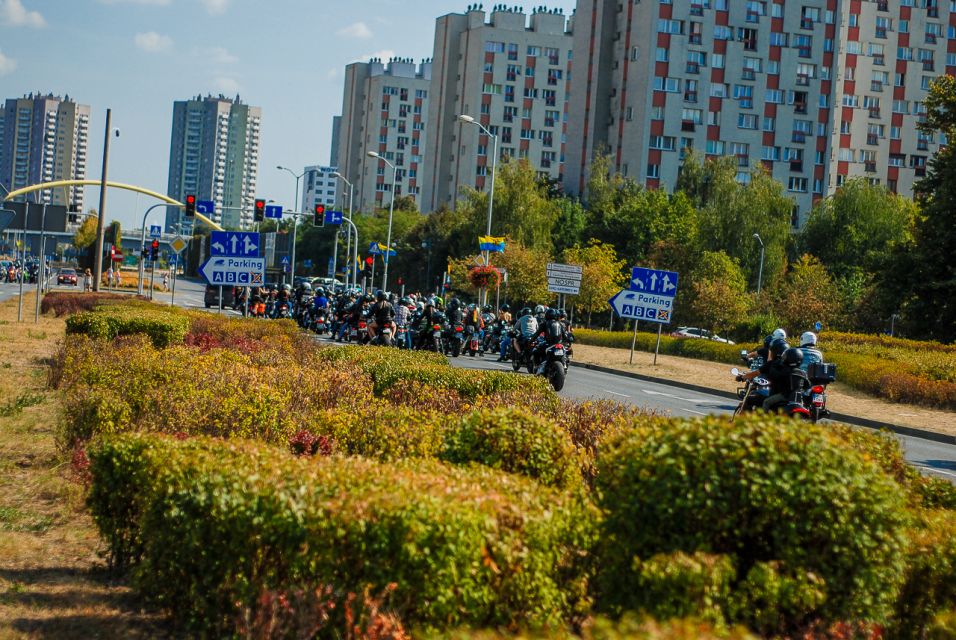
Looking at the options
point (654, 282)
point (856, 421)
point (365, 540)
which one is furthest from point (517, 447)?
point (654, 282)

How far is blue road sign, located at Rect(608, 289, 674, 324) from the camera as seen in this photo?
101ft

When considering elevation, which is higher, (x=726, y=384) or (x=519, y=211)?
(x=519, y=211)

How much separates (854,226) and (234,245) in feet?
230

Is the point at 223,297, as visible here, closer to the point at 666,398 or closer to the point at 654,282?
the point at 654,282

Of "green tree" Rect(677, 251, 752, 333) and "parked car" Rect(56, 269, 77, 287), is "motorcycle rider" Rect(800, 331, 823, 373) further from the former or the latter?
"parked car" Rect(56, 269, 77, 287)

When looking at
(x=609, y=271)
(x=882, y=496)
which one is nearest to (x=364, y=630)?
(x=882, y=496)

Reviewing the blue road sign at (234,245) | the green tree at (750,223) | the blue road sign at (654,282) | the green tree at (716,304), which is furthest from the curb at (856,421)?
the green tree at (750,223)

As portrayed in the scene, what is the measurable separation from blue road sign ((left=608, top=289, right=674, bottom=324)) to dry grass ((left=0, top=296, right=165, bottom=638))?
19.6 meters

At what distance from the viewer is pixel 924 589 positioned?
5098mm

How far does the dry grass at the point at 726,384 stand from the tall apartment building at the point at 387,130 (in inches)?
4963

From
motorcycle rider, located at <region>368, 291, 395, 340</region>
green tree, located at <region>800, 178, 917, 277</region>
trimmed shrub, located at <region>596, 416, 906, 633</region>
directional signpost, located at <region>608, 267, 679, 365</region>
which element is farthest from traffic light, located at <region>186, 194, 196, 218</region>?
trimmed shrub, located at <region>596, 416, 906, 633</region>

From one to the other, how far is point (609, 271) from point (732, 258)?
15816 millimetres

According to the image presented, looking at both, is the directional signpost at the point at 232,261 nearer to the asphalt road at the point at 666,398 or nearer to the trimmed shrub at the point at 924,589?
the asphalt road at the point at 666,398

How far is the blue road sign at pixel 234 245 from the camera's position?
70.0 feet
